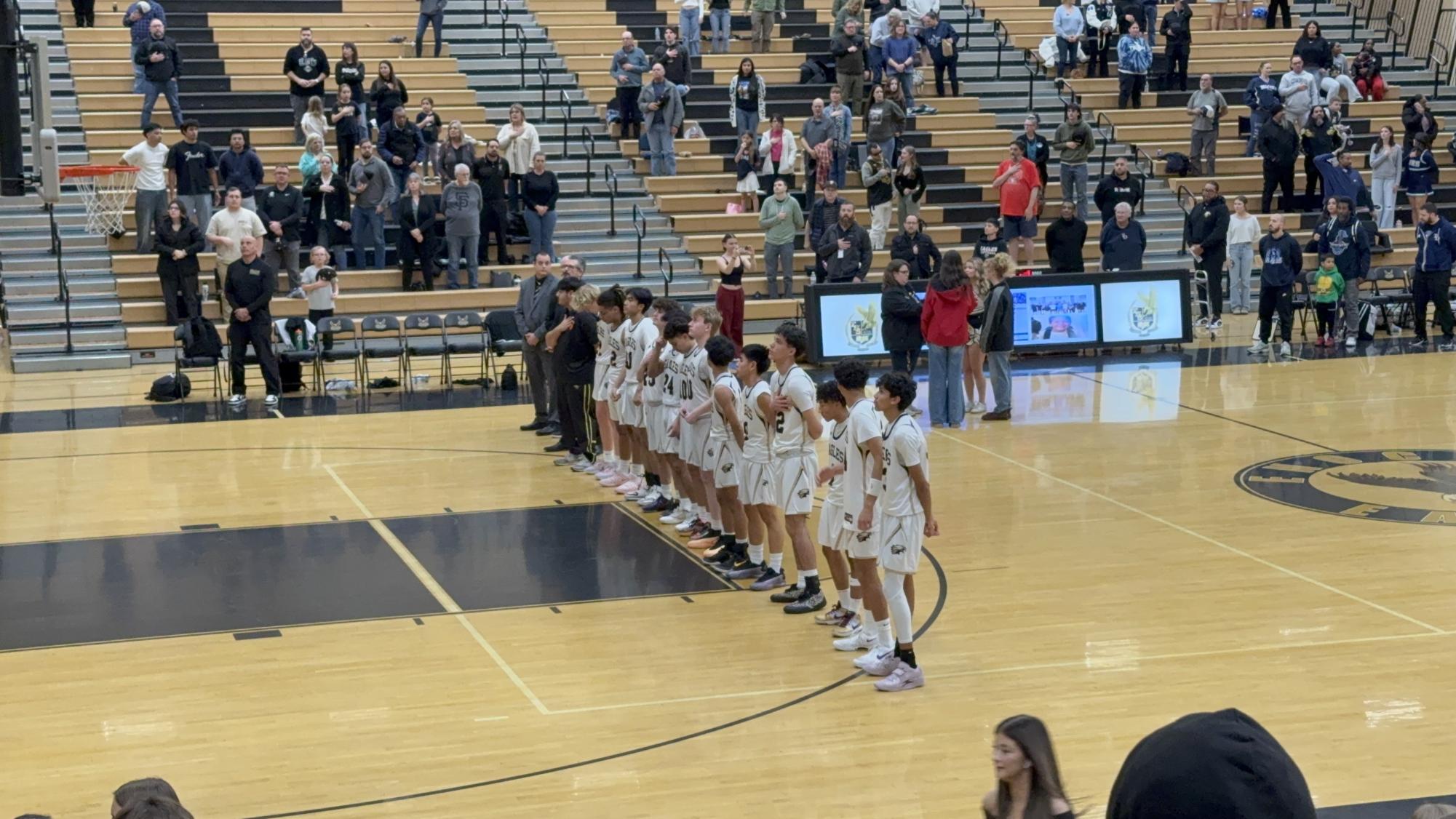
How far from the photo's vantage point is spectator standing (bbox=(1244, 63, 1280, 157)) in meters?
31.2

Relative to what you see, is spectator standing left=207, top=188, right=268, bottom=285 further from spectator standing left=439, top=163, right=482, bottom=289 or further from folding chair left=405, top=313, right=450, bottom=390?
spectator standing left=439, top=163, right=482, bottom=289

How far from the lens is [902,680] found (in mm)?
10148

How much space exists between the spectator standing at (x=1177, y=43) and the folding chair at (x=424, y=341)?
640 inches

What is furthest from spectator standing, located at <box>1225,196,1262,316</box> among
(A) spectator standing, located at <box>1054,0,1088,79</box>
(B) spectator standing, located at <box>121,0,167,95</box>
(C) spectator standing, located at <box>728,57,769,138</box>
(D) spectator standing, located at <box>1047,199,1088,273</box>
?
(B) spectator standing, located at <box>121,0,167,95</box>

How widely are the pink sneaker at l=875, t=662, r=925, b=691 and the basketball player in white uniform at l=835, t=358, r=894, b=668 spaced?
29 centimetres

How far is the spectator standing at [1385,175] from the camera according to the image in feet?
98.2

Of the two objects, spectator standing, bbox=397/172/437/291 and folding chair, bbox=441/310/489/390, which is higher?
spectator standing, bbox=397/172/437/291

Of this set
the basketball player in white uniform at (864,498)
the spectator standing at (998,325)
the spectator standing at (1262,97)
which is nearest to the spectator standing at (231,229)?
the spectator standing at (998,325)

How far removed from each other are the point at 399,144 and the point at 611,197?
352cm

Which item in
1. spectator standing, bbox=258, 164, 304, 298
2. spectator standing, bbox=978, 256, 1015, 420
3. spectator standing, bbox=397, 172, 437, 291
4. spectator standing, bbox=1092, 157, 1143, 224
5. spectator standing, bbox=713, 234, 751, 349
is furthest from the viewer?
spectator standing, bbox=1092, 157, 1143, 224

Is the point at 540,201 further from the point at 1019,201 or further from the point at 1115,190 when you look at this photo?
the point at 1115,190

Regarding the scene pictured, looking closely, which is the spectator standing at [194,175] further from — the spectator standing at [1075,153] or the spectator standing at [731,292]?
the spectator standing at [1075,153]

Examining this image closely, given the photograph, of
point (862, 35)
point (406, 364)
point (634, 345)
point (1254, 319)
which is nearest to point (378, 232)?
point (406, 364)

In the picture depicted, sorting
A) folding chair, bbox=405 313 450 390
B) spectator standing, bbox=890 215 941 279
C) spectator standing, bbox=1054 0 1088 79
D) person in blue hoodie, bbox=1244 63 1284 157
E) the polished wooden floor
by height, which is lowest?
the polished wooden floor
